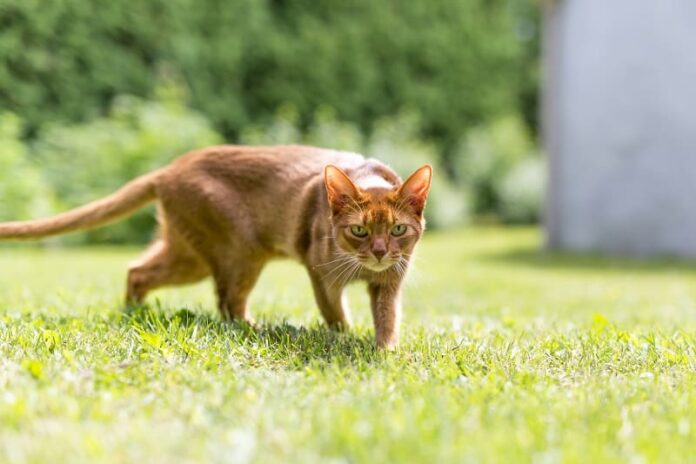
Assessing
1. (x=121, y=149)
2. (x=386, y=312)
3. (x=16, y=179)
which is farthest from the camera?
(x=121, y=149)

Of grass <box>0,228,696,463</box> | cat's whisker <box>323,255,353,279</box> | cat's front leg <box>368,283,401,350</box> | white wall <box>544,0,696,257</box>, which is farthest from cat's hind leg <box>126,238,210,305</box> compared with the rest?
white wall <box>544,0,696,257</box>

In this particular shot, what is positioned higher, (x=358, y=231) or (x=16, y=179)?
(x=358, y=231)

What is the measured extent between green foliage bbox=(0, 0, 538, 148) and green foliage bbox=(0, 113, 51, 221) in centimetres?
24

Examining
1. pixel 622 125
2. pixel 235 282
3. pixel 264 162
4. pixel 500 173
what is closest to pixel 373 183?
Result: pixel 264 162

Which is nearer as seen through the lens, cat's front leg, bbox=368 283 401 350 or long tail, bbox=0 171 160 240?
cat's front leg, bbox=368 283 401 350

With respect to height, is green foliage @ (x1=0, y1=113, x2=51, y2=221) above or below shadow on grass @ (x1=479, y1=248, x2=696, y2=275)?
above

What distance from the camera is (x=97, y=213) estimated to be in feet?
12.5

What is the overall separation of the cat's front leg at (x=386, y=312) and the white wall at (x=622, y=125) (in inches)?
289

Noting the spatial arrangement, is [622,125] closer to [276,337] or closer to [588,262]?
[588,262]

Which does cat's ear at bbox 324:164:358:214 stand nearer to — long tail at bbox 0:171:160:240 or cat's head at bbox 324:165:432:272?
cat's head at bbox 324:165:432:272

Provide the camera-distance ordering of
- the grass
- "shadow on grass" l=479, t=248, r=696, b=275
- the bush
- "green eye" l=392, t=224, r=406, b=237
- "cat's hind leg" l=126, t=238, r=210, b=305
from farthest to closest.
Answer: the bush → "shadow on grass" l=479, t=248, r=696, b=275 → "cat's hind leg" l=126, t=238, r=210, b=305 → "green eye" l=392, t=224, r=406, b=237 → the grass

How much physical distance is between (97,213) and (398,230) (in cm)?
158

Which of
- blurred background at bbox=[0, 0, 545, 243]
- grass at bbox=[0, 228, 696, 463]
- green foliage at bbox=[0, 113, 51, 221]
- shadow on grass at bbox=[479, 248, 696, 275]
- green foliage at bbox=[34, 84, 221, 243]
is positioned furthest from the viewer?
green foliage at bbox=[34, 84, 221, 243]

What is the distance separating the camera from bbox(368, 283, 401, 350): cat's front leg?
326cm
